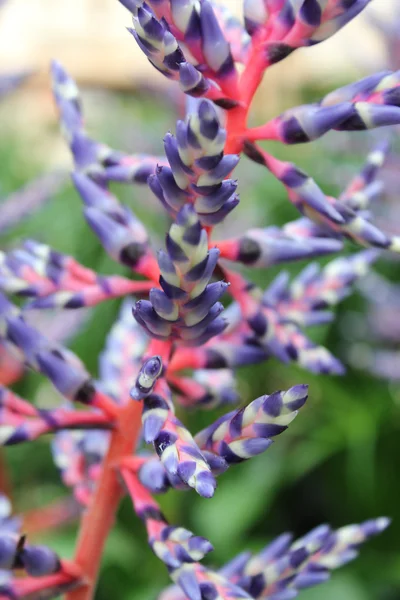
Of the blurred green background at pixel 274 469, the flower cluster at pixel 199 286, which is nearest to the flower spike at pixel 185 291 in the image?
the flower cluster at pixel 199 286

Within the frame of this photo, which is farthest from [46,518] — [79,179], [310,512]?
[79,179]

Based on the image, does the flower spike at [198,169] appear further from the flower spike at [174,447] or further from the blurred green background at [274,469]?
the blurred green background at [274,469]

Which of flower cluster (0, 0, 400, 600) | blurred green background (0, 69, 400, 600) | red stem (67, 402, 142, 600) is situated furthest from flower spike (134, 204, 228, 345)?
blurred green background (0, 69, 400, 600)

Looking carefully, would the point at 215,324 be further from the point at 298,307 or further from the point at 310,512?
the point at 310,512

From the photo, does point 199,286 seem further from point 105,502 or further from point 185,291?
point 105,502

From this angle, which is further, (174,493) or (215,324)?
(174,493)

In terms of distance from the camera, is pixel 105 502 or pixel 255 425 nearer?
pixel 255 425

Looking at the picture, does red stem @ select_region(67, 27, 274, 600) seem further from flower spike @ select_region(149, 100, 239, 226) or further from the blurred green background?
the blurred green background

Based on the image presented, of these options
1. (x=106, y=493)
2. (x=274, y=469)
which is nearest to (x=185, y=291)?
(x=106, y=493)
